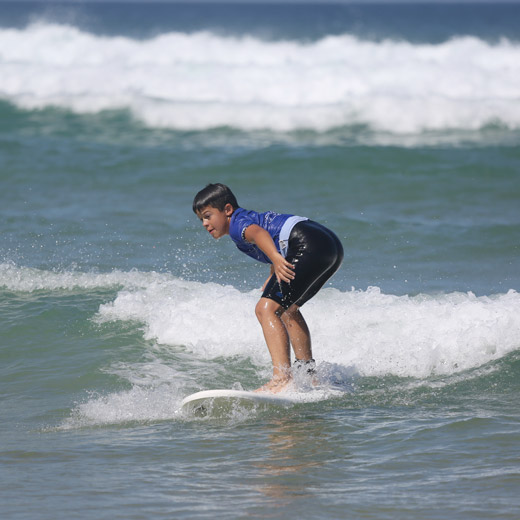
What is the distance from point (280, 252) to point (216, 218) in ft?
1.56

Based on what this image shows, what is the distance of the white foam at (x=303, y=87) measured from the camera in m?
18.1

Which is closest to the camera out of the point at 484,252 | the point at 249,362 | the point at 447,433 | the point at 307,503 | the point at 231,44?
the point at 307,503

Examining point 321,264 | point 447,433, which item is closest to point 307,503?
point 447,433

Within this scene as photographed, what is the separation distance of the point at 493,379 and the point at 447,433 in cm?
124

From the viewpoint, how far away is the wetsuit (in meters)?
5.39

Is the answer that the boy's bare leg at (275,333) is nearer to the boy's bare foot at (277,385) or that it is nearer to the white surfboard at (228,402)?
the boy's bare foot at (277,385)

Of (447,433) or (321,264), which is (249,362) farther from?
(447,433)

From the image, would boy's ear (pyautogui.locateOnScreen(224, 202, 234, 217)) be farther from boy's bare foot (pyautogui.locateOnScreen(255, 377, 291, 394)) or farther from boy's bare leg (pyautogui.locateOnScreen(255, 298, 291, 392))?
boy's bare foot (pyautogui.locateOnScreen(255, 377, 291, 394))

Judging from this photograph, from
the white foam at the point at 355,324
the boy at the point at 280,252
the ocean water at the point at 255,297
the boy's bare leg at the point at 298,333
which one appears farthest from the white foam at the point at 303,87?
the boy at the point at 280,252

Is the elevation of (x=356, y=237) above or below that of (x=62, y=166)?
below

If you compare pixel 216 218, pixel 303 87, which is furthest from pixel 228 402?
pixel 303 87

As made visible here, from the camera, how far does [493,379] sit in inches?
236

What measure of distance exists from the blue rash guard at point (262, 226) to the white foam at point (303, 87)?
12073 mm

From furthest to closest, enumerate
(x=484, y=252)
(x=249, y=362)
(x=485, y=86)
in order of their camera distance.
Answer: (x=485, y=86)
(x=484, y=252)
(x=249, y=362)
